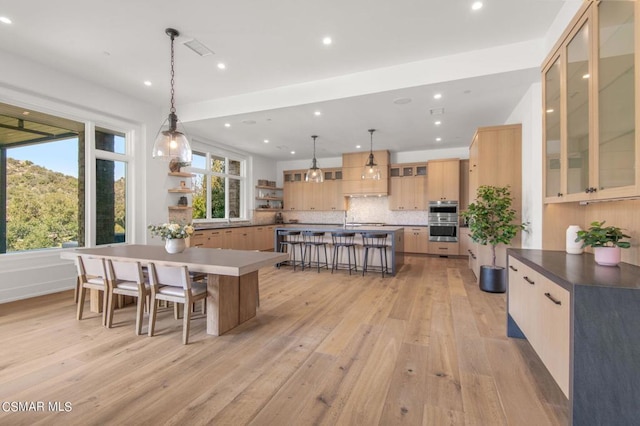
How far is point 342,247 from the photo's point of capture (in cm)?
593

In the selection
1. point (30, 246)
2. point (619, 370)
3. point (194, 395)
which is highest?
point (30, 246)

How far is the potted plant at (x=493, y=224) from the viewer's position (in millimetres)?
4066

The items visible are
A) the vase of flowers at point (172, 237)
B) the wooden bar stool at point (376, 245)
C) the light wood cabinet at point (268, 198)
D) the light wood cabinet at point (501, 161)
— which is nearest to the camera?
the vase of flowers at point (172, 237)

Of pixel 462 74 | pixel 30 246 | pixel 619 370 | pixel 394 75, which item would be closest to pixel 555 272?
pixel 619 370

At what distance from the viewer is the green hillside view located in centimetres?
398

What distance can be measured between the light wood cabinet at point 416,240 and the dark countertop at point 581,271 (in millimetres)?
5374

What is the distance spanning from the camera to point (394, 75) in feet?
12.8

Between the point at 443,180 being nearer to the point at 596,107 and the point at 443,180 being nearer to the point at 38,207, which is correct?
the point at 596,107

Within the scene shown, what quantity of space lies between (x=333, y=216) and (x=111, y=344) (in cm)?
706

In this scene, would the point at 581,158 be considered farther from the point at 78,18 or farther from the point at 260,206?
the point at 260,206

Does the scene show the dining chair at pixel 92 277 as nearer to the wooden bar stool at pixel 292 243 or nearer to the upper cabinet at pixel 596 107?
the wooden bar stool at pixel 292 243

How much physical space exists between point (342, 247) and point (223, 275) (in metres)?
3.38

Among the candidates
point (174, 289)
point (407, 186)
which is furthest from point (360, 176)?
point (174, 289)

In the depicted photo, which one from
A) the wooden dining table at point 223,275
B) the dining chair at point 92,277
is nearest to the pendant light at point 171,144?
the wooden dining table at point 223,275
